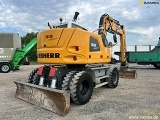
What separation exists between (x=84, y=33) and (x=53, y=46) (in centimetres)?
91

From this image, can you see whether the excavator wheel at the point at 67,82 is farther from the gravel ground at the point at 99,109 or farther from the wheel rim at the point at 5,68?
the wheel rim at the point at 5,68

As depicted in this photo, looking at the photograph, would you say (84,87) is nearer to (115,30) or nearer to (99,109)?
(99,109)

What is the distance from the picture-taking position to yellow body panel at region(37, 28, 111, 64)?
5.38 metres

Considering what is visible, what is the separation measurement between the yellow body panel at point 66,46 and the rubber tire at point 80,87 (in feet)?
1.33

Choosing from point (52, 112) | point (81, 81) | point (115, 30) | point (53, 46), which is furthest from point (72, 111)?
point (115, 30)

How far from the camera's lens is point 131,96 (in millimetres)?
6258

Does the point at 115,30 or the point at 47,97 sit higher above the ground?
the point at 115,30

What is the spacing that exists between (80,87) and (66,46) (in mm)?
1131

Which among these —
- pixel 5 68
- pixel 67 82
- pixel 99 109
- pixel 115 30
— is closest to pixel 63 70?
pixel 67 82

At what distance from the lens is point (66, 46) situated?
5359mm

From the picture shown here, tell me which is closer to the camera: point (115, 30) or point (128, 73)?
point (115, 30)

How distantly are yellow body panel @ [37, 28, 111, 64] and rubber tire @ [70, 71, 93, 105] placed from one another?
404 mm

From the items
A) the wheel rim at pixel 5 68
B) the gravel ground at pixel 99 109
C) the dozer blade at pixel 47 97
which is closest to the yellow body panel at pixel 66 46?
the dozer blade at pixel 47 97

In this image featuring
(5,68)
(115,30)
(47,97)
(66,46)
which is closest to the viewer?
(47,97)
